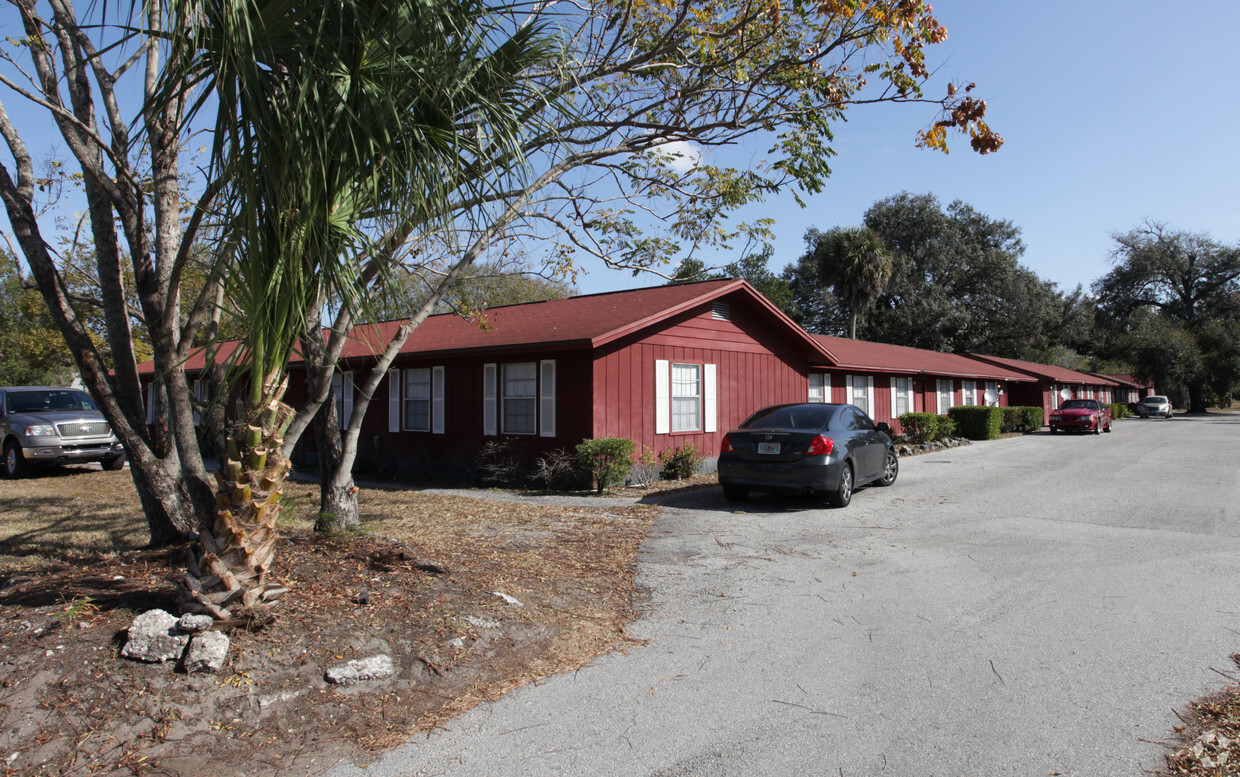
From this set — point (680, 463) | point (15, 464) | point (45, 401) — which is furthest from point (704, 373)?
point (45, 401)

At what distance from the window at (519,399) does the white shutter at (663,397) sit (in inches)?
97.4

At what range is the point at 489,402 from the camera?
52.6 feet

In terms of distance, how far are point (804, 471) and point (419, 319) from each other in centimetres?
613

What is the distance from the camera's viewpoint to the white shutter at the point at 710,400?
663 inches

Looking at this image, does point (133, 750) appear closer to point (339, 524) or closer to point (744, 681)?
point (744, 681)

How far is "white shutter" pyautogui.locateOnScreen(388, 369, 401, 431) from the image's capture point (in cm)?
1820

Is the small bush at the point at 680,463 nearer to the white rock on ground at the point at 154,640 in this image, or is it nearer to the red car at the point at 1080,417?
the white rock on ground at the point at 154,640

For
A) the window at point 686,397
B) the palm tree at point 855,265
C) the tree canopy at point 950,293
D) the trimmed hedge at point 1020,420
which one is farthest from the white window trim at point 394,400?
the tree canopy at point 950,293

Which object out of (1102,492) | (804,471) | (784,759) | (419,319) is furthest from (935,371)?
(784,759)

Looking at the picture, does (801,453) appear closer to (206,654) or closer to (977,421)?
(206,654)

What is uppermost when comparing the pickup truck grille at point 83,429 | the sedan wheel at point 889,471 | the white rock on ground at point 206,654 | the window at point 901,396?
the window at point 901,396

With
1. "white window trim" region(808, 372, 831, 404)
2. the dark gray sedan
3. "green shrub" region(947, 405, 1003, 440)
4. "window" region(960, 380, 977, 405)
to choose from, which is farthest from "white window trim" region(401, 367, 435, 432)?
"window" region(960, 380, 977, 405)

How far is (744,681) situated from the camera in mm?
4570

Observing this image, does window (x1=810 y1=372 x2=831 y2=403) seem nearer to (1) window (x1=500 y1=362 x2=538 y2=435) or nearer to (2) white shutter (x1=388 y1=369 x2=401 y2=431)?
(1) window (x1=500 y1=362 x2=538 y2=435)
